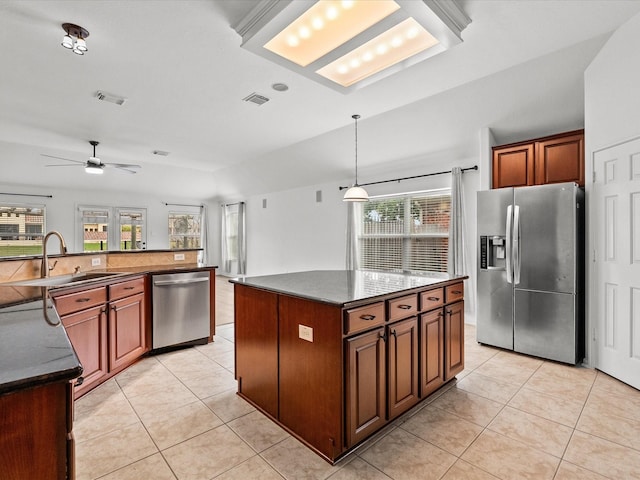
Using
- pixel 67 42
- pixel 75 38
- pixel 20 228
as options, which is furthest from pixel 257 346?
pixel 20 228

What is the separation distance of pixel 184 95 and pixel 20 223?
604 cm

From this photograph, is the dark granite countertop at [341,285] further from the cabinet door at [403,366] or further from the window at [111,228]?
the window at [111,228]

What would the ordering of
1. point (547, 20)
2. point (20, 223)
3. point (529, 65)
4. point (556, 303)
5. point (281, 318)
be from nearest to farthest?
point (281, 318) < point (547, 20) < point (529, 65) < point (556, 303) < point (20, 223)

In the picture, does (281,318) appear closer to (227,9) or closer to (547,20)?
(227,9)

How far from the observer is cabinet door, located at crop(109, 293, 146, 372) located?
2.99 metres

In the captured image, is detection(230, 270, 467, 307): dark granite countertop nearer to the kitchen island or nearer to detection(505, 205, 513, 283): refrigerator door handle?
the kitchen island

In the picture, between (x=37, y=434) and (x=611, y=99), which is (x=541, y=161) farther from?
(x=37, y=434)

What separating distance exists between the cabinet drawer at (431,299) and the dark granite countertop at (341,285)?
0.23ft

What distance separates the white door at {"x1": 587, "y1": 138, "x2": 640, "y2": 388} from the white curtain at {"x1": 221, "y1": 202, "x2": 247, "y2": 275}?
793cm

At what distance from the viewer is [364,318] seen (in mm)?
1963

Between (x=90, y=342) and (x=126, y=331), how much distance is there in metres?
0.46

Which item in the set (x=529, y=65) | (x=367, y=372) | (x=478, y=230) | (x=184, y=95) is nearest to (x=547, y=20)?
(x=529, y=65)

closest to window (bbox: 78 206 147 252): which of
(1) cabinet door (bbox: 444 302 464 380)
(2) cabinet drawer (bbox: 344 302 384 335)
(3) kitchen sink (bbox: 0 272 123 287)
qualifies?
(3) kitchen sink (bbox: 0 272 123 287)

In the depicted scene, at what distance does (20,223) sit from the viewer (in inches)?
278
